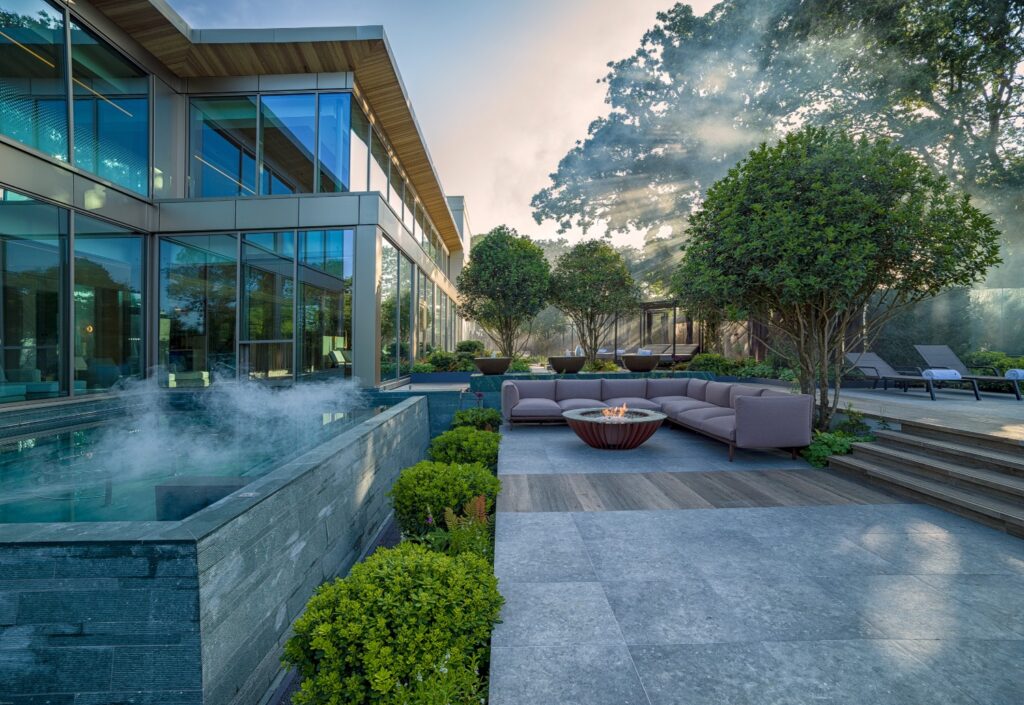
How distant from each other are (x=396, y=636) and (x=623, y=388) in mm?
7162

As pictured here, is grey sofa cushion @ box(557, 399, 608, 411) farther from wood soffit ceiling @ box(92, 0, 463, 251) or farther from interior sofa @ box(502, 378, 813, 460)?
wood soffit ceiling @ box(92, 0, 463, 251)

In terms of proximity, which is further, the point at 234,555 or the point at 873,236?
the point at 873,236

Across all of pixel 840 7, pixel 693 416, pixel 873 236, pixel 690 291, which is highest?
pixel 840 7

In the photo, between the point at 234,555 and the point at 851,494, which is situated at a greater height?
the point at 234,555

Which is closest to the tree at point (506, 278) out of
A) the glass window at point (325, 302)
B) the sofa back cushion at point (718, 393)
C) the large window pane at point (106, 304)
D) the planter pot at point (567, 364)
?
the planter pot at point (567, 364)

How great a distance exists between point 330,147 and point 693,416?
28.7 feet

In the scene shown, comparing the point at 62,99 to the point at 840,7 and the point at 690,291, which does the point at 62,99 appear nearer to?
the point at 690,291

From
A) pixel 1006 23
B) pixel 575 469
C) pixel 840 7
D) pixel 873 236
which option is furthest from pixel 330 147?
pixel 1006 23

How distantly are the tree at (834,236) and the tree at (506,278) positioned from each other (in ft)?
22.3

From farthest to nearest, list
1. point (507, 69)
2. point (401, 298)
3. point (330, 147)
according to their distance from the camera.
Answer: point (507, 69), point (401, 298), point (330, 147)

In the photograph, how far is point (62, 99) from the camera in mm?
7281

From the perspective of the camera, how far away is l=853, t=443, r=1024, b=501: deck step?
376cm

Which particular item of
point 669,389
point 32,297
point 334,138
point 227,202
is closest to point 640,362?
point 669,389

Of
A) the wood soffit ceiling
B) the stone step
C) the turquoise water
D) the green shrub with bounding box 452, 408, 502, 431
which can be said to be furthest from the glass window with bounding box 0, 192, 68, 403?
the stone step
